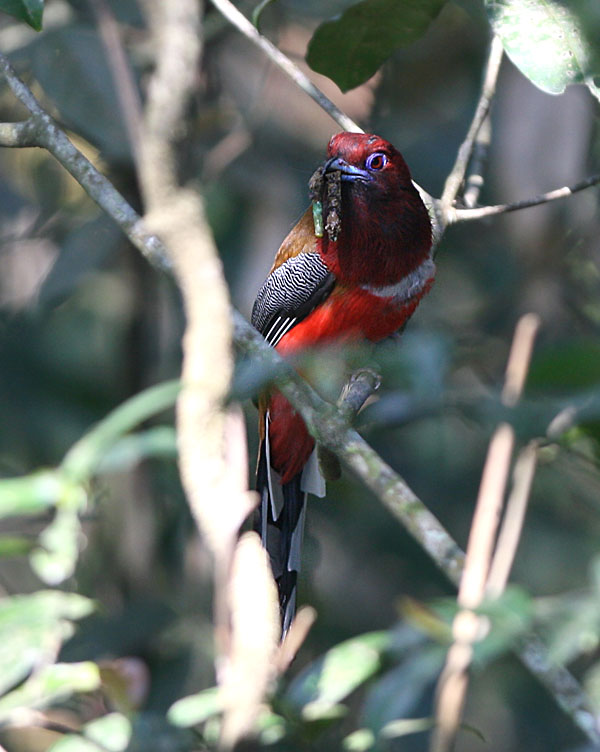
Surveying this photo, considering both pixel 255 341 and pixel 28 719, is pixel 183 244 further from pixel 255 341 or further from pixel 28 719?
pixel 28 719

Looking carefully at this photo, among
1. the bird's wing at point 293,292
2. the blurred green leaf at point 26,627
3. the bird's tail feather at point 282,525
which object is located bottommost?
the blurred green leaf at point 26,627

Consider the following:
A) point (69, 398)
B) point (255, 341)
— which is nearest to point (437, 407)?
point (255, 341)

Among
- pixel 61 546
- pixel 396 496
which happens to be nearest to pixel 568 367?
pixel 396 496

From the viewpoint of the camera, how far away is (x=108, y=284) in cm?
536

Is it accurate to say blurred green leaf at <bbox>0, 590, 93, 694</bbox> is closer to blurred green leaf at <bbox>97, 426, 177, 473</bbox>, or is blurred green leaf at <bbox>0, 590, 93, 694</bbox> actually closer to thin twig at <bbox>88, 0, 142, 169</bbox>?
blurred green leaf at <bbox>97, 426, 177, 473</bbox>

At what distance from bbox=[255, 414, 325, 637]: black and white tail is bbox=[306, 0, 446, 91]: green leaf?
1199mm

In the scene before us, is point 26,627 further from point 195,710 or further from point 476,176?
point 476,176

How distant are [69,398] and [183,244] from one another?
84.0 inches

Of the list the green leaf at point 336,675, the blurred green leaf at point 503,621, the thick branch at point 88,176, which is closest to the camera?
the blurred green leaf at point 503,621

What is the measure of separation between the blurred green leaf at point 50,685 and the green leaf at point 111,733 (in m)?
0.07

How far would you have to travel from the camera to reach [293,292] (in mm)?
3297

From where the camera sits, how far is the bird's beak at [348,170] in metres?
3.07

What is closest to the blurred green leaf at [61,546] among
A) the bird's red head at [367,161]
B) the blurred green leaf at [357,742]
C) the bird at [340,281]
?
the blurred green leaf at [357,742]

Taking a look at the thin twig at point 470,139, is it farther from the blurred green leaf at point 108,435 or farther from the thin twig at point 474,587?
the blurred green leaf at point 108,435
